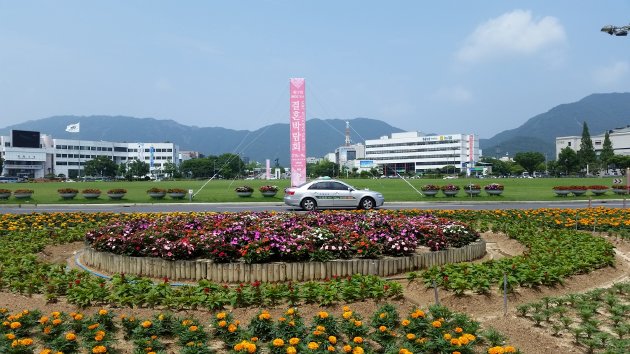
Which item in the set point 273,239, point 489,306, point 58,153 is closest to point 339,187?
point 273,239

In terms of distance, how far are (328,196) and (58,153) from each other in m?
150

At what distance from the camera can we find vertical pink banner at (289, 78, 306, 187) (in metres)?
30.1

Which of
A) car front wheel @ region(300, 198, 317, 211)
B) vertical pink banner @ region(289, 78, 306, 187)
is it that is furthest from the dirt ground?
vertical pink banner @ region(289, 78, 306, 187)

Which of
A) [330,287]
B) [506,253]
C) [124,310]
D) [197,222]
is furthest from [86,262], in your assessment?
[506,253]

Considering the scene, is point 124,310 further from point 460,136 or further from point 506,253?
point 460,136

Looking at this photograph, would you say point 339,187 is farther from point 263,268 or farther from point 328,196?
point 263,268

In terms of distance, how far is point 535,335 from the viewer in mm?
5414

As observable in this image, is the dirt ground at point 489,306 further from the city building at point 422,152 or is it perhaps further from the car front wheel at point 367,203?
the city building at point 422,152

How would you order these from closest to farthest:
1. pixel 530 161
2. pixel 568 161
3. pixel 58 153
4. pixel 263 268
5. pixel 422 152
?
pixel 263 268, pixel 568 161, pixel 530 161, pixel 58 153, pixel 422 152

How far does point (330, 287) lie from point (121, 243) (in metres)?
4.65

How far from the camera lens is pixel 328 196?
21828 millimetres

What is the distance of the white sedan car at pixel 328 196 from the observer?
2178 cm

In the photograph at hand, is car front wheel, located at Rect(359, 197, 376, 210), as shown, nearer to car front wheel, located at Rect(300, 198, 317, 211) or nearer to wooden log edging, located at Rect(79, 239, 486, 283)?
car front wheel, located at Rect(300, 198, 317, 211)

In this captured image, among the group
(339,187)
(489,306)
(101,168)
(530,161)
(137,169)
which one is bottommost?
(489,306)
